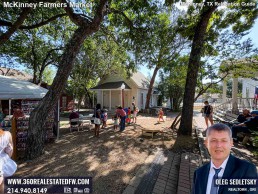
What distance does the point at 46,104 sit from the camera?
20.5 ft

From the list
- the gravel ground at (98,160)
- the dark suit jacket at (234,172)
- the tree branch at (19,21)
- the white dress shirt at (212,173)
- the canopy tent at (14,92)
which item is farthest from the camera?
the tree branch at (19,21)

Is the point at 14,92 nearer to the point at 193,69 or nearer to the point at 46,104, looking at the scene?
the point at 46,104

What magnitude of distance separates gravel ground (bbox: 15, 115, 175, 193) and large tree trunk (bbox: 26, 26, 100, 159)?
1.43 feet

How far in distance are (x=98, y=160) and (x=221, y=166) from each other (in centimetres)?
505

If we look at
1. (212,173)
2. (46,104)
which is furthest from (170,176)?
(46,104)

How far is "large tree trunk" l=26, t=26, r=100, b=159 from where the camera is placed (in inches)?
236

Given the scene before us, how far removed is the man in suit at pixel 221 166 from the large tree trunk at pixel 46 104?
19.1 ft

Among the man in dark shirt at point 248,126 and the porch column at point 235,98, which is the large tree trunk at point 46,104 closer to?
the man in dark shirt at point 248,126

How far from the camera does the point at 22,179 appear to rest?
14.6 feet

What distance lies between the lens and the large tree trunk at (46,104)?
6004 millimetres

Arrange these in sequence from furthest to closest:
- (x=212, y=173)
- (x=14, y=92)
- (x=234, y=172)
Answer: (x=14, y=92) → (x=212, y=173) → (x=234, y=172)

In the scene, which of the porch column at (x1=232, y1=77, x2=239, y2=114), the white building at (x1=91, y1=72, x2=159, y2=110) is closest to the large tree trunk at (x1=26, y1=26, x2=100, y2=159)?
the porch column at (x1=232, y1=77, x2=239, y2=114)

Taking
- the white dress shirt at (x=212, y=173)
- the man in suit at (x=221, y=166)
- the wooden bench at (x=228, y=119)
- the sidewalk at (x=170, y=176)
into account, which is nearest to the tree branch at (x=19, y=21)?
the sidewalk at (x=170, y=176)

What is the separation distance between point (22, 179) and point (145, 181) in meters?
3.14
